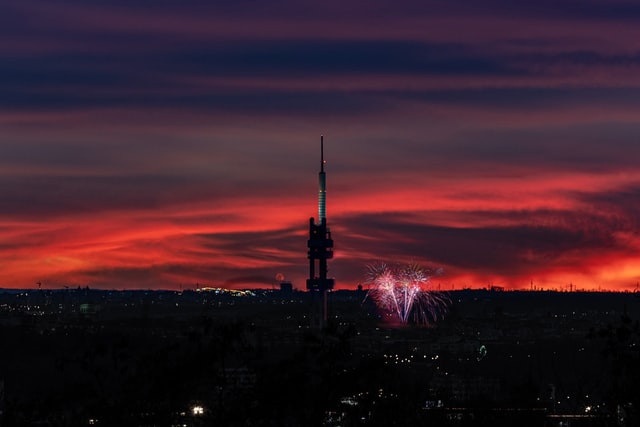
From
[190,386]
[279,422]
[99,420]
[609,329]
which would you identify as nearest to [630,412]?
[609,329]

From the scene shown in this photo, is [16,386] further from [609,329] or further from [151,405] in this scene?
[609,329]

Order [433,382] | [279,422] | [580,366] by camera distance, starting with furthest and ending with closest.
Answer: [580,366], [433,382], [279,422]

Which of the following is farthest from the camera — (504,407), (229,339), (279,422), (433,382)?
(433,382)

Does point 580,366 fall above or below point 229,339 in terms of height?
above

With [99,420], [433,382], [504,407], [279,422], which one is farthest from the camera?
[433,382]

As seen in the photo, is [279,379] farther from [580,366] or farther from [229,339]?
[580,366]

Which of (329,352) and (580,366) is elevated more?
(580,366)

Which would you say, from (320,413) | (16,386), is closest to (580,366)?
(16,386)

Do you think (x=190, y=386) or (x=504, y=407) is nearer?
(x=190, y=386)

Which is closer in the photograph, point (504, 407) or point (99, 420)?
point (99, 420)
